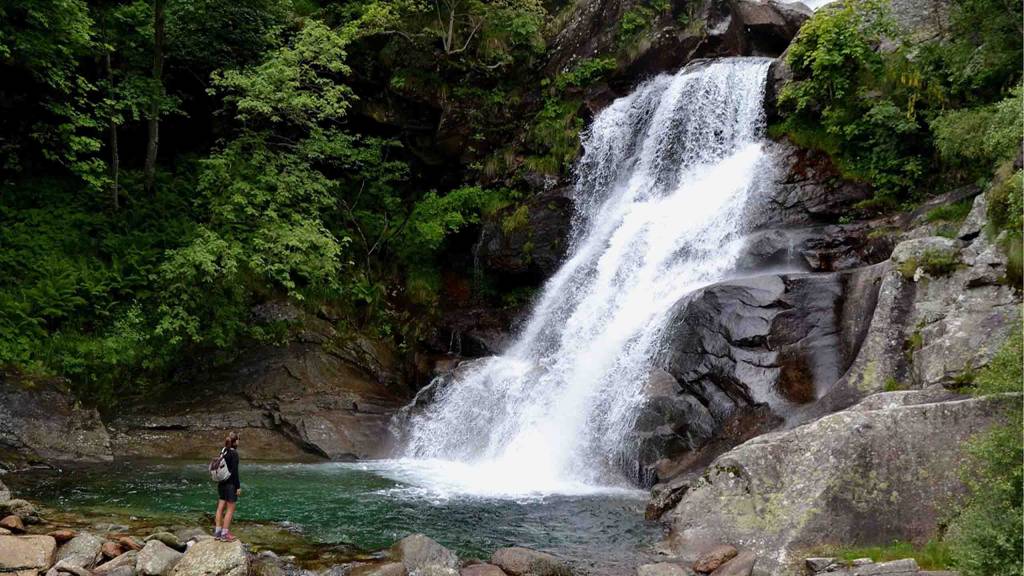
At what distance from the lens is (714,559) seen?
29.9 feet

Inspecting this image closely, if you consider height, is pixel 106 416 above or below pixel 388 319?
below

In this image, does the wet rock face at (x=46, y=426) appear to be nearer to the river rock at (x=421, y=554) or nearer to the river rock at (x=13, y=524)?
the river rock at (x=13, y=524)

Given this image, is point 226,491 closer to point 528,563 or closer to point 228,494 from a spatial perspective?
point 228,494

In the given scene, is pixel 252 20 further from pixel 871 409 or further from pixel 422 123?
pixel 871 409

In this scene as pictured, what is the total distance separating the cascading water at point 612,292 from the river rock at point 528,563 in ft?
13.7

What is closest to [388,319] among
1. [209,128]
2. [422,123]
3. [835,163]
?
[422,123]

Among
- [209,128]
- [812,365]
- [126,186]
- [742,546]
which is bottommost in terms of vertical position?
[742,546]

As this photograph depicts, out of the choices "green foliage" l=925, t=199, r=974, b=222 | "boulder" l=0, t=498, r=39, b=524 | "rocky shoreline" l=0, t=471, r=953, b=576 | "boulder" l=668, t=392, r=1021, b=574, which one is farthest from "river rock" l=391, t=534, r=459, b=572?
"green foliage" l=925, t=199, r=974, b=222

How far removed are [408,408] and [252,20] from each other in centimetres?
1230

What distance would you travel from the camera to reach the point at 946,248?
39.4 feet

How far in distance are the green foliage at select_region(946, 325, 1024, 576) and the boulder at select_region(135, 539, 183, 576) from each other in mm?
8336

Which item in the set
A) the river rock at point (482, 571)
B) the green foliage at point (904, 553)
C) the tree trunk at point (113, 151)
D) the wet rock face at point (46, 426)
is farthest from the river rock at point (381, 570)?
the tree trunk at point (113, 151)

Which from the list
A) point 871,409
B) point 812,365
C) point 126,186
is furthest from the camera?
point 126,186

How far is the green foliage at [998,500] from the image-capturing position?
20.6 ft
